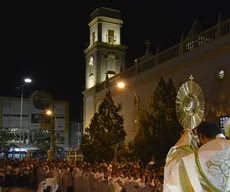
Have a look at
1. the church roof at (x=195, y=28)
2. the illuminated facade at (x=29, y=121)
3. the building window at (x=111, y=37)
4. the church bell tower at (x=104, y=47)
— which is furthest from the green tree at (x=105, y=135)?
the illuminated facade at (x=29, y=121)

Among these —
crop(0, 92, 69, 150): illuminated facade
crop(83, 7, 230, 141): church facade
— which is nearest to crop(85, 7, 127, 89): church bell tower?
crop(83, 7, 230, 141): church facade

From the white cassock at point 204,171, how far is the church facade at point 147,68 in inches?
625

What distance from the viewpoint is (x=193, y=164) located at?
3.33m

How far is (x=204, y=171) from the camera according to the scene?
3330mm

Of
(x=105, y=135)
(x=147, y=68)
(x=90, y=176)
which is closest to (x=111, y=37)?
(x=147, y=68)

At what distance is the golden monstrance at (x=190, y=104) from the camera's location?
875 cm

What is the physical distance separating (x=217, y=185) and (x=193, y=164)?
273 mm

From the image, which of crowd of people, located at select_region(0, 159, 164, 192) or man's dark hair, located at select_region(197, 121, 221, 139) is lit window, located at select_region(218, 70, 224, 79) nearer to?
crowd of people, located at select_region(0, 159, 164, 192)

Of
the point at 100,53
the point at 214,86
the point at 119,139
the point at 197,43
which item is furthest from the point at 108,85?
the point at 214,86

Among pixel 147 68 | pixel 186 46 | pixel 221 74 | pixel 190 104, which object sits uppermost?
pixel 186 46

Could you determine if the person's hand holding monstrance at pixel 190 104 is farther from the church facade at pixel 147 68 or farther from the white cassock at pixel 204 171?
the church facade at pixel 147 68

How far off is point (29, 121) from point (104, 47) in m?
16.2

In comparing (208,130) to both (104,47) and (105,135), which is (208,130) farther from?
(104,47)

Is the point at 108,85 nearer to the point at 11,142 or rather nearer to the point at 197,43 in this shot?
the point at 197,43
